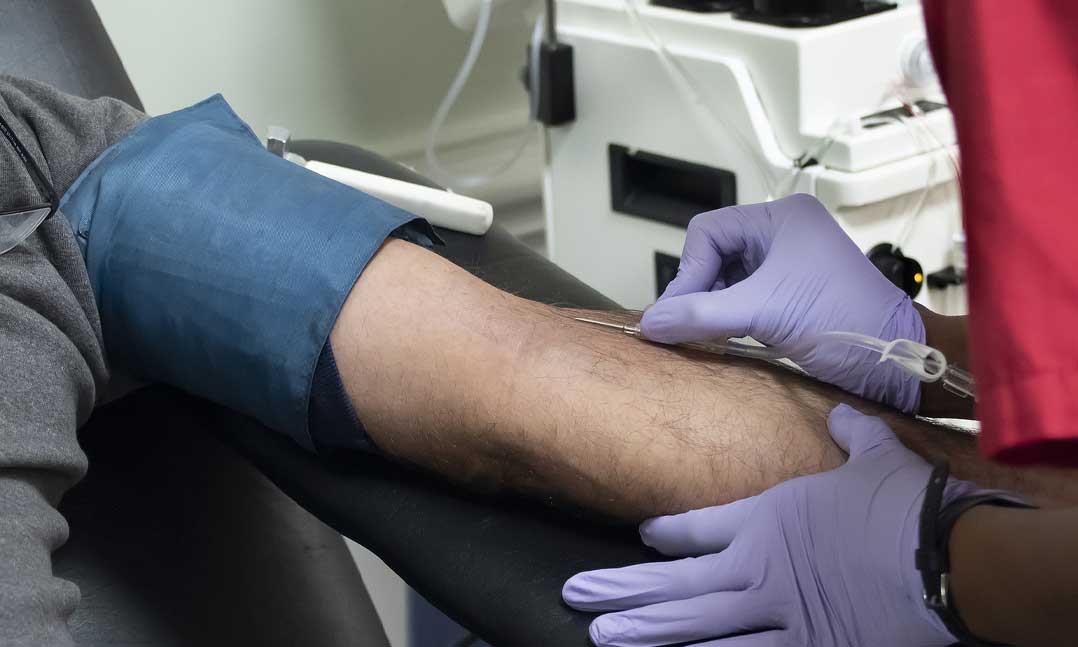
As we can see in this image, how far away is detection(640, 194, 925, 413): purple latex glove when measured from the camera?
901 mm

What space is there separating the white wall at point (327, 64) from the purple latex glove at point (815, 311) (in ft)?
4.12

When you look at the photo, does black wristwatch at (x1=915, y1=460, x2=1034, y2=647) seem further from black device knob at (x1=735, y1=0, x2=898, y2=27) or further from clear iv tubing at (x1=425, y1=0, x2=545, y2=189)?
clear iv tubing at (x1=425, y1=0, x2=545, y2=189)

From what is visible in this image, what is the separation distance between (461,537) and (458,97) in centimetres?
156

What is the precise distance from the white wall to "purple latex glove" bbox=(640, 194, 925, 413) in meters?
1.26

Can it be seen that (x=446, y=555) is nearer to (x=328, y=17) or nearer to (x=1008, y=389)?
(x=1008, y=389)

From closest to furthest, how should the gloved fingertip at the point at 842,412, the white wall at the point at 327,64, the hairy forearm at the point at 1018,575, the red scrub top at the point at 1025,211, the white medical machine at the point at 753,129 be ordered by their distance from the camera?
the red scrub top at the point at 1025,211 → the hairy forearm at the point at 1018,575 → the gloved fingertip at the point at 842,412 → the white medical machine at the point at 753,129 → the white wall at the point at 327,64

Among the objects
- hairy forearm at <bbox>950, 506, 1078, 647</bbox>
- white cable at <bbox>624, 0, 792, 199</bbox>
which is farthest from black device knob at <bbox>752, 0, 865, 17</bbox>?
hairy forearm at <bbox>950, 506, 1078, 647</bbox>

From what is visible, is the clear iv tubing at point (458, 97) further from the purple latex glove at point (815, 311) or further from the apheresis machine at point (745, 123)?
the purple latex glove at point (815, 311)

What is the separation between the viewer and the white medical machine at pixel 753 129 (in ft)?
4.48

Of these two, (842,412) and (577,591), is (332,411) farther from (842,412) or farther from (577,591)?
(842,412)

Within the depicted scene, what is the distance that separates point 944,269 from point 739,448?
0.78m

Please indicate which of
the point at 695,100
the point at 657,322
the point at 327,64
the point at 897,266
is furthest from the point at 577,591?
the point at 327,64

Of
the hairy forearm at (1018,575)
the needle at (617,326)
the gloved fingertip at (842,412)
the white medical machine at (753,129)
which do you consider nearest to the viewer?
the hairy forearm at (1018,575)

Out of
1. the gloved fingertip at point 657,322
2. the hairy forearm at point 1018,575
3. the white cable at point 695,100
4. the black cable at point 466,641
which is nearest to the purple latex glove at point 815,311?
the gloved fingertip at point 657,322
